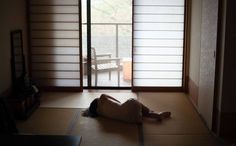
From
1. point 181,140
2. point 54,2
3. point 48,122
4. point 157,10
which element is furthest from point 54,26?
point 181,140

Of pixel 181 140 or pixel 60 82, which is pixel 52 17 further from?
pixel 181 140

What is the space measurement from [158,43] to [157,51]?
147 mm

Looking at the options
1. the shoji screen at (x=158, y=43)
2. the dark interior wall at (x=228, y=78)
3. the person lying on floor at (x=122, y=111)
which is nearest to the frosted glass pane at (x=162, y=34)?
the shoji screen at (x=158, y=43)

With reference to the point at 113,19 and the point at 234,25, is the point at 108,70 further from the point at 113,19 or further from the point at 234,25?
the point at 234,25

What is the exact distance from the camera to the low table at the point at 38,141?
212 cm

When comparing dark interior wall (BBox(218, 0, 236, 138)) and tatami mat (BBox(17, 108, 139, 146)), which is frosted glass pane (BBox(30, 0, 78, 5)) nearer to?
tatami mat (BBox(17, 108, 139, 146))

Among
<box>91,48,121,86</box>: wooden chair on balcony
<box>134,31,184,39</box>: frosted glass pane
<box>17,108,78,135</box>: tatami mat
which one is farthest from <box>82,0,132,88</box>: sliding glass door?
<box>17,108,78,135</box>: tatami mat

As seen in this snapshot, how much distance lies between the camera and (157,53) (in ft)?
20.4

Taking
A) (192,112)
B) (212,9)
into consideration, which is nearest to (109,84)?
(192,112)

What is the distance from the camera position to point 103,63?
6.83 m

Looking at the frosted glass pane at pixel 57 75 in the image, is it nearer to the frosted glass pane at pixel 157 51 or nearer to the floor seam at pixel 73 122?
the frosted glass pane at pixel 157 51

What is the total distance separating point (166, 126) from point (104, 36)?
114 inches

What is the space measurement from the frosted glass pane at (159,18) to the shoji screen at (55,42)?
3.52ft

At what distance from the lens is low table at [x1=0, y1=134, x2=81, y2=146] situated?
2117 millimetres
